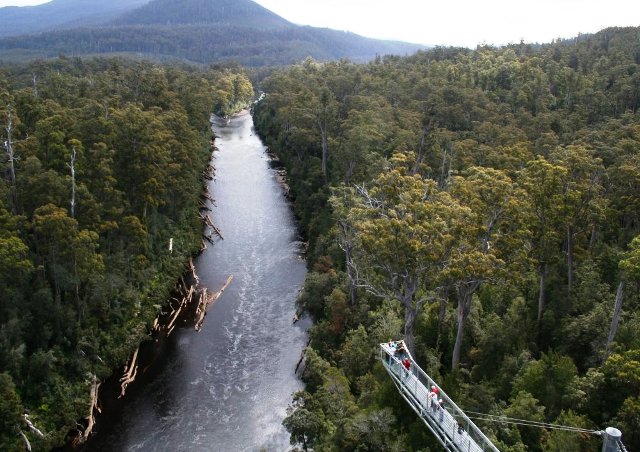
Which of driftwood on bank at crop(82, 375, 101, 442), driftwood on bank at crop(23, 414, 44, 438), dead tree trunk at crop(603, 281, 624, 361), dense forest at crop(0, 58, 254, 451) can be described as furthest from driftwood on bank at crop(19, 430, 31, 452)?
dead tree trunk at crop(603, 281, 624, 361)

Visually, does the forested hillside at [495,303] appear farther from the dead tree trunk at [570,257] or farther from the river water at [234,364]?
the river water at [234,364]

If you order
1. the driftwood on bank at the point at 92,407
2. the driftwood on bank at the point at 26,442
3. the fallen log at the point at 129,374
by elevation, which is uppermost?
the driftwood on bank at the point at 26,442

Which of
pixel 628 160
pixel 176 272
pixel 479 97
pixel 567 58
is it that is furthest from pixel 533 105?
pixel 176 272

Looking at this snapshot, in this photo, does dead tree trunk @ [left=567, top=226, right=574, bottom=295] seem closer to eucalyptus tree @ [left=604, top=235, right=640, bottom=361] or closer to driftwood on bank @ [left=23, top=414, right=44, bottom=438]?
eucalyptus tree @ [left=604, top=235, right=640, bottom=361]

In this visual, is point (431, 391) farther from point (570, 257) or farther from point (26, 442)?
point (26, 442)

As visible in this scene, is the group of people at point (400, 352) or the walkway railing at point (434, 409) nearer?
the walkway railing at point (434, 409)

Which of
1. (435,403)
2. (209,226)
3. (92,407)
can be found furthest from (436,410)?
(209,226)

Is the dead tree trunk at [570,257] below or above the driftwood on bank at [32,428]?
above

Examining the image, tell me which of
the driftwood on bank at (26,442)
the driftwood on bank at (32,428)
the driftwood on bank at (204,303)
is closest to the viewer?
the driftwood on bank at (26,442)

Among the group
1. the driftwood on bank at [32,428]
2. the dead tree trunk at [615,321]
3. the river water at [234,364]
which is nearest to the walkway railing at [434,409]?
the dead tree trunk at [615,321]
